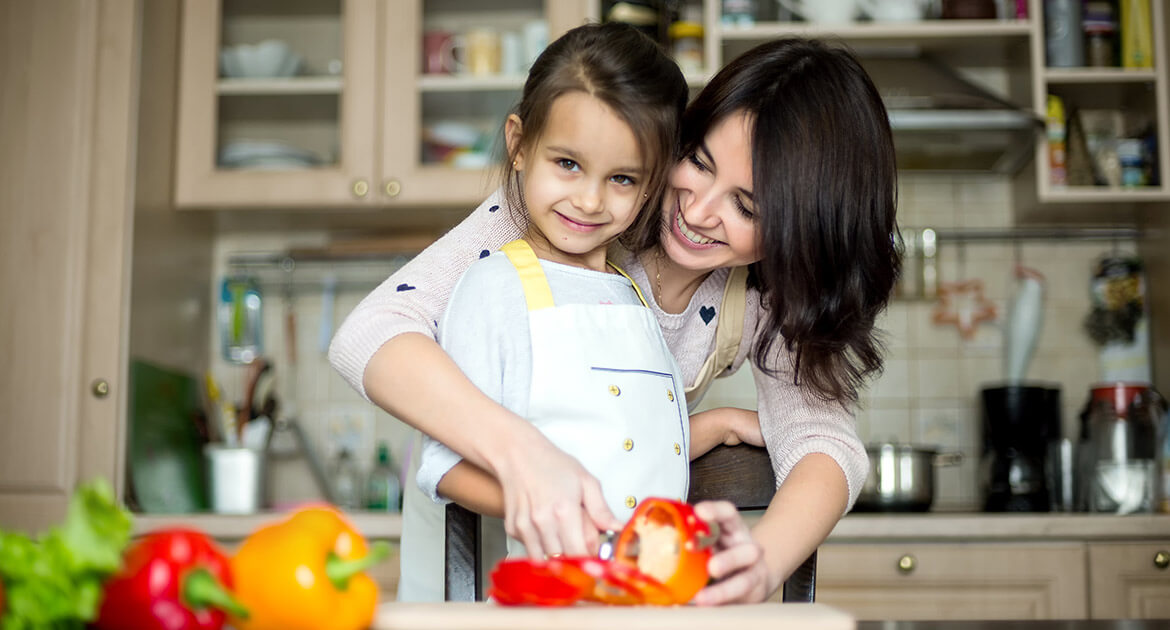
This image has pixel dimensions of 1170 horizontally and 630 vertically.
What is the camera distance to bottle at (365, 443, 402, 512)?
241cm

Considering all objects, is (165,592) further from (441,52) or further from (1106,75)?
(1106,75)

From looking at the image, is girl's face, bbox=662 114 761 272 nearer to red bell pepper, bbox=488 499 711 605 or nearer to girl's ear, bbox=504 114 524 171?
girl's ear, bbox=504 114 524 171

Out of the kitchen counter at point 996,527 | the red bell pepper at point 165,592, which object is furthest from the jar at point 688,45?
the red bell pepper at point 165,592

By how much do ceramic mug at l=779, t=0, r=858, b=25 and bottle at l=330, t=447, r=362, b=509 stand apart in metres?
1.38

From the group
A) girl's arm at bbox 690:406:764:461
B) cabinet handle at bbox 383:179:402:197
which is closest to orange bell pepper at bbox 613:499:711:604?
girl's arm at bbox 690:406:764:461

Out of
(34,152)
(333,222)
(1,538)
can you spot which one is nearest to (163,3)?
(34,152)

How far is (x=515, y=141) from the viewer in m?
1.10

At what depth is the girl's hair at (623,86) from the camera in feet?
3.24

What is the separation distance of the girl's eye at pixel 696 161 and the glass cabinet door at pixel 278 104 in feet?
4.59

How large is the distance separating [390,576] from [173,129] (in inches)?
42.7

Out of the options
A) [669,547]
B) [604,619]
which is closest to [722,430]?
[669,547]

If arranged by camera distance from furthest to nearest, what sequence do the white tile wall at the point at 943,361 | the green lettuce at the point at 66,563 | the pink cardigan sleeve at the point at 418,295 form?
the white tile wall at the point at 943,361 → the pink cardigan sleeve at the point at 418,295 → the green lettuce at the point at 66,563

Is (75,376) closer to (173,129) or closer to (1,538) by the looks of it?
(173,129)

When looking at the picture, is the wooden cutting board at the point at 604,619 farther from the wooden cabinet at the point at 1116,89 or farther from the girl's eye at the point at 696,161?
the wooden cabinet at the point at 1116,89
